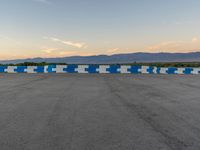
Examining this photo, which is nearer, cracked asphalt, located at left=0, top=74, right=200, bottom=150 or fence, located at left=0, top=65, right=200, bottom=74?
cracked asphalt, located at left=0, top=74, right=200, bottom=150

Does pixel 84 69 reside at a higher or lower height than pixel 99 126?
higher

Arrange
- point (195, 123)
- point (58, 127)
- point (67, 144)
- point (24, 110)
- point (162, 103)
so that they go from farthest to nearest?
point (162, 103)
point (24, 110)
point (195, 123)
point (58, 127)
point (67, 144)

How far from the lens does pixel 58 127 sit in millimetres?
3867

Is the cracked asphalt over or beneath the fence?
beneath

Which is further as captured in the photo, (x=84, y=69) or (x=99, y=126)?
(x=84, y=69)

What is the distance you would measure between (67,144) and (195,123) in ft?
9.23

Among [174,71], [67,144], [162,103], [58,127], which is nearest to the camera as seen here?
[67,144]

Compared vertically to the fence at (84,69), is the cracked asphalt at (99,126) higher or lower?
lower

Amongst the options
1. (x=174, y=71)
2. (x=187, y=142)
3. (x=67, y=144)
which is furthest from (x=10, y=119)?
(x=174, y=71)

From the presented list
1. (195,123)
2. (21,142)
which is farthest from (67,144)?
(195,123)

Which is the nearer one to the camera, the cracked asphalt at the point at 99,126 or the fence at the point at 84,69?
the cracked asphalt at the point at 99,126

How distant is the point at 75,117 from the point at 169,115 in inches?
90.7

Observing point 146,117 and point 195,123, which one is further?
point 146,117

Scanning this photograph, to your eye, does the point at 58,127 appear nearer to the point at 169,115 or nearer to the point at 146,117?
the point at 146,117
